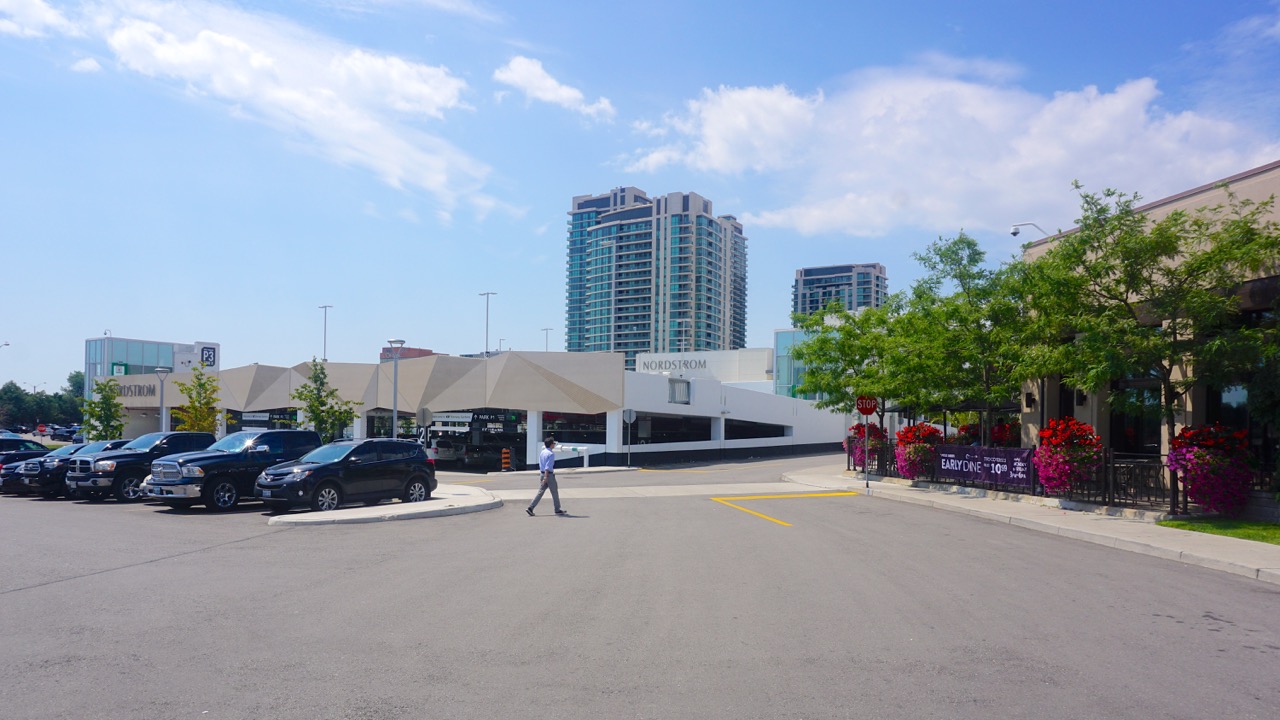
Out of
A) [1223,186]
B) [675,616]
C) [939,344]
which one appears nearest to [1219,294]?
[1223,186]

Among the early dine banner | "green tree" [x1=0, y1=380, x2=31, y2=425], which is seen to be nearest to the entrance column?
the early dine banner

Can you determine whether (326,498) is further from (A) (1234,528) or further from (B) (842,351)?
(B) (842,351)

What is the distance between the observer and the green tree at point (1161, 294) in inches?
647

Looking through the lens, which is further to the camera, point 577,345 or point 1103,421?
point 577,345

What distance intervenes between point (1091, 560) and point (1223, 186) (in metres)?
10.1

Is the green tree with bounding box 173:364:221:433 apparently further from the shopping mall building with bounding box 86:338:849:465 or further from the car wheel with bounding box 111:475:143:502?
the car wheel with bounding box 111:475:143:502

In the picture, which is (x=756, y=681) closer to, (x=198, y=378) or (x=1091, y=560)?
(x=1091, y=560)

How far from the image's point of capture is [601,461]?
43969 mm

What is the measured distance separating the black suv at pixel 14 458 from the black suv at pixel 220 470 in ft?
23.5

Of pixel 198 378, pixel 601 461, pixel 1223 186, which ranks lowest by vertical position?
pixel 601 461

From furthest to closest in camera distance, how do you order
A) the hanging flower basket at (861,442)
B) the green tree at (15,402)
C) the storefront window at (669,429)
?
1. the green tree at (15,402)
2. the storefront window at (669,429)
3. the hanging flower basket at (861,442)

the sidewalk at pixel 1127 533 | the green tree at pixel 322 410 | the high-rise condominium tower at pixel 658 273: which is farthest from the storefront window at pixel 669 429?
the high-rise condominium tower at pixel 658 273

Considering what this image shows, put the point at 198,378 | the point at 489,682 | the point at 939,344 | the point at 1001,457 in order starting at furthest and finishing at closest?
the point at 198,378, the point at 939,344, the point at 1001,457, the point at 489,682

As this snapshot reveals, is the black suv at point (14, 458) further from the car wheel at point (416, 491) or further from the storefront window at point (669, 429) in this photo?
the storefront window at point (669, 429)
